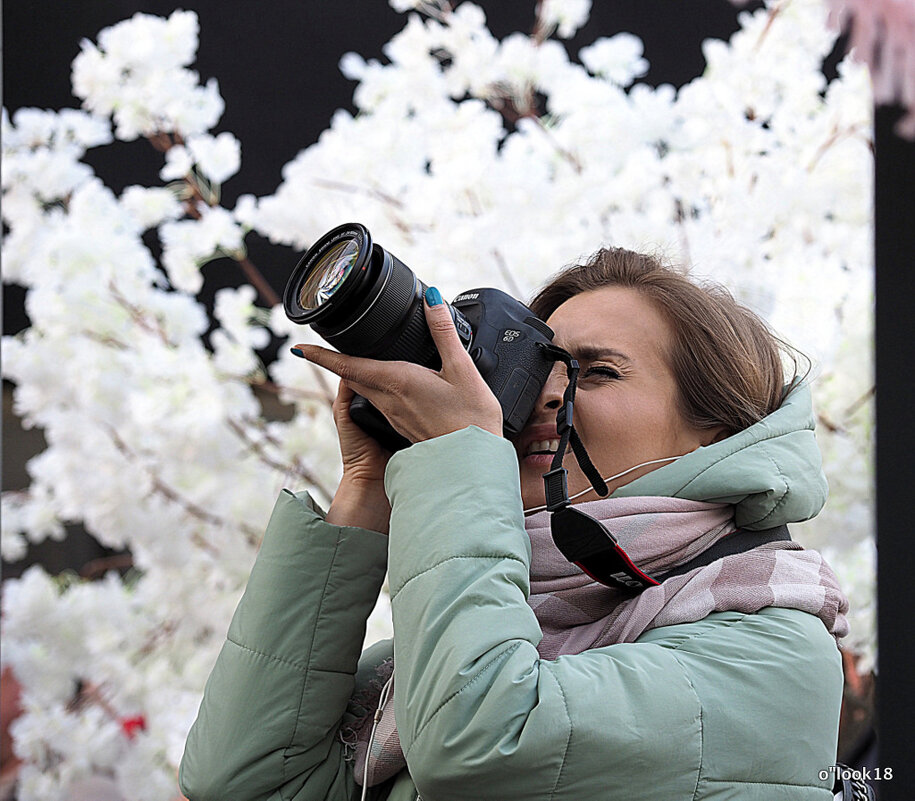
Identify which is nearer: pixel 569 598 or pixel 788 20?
pixel 569 598

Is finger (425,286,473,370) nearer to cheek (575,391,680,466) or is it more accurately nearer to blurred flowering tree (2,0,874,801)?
cheek (575,391,680,466)

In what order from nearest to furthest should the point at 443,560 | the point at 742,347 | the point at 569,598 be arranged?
the point at 443,560 < the point at 569,598 < the point at 742,347

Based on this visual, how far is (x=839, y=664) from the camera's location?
26.6 inches

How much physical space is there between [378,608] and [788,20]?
1099mm

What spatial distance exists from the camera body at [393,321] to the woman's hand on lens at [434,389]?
0.6 inches

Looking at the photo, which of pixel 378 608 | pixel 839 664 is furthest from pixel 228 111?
pixel 839 664

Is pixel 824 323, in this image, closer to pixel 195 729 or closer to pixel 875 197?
pixel 875 197

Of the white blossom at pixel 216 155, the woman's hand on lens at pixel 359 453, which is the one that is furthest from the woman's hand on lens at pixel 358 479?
the white blossom at pixel 216 155

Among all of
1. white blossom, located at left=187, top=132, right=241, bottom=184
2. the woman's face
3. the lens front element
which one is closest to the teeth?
the woman's face

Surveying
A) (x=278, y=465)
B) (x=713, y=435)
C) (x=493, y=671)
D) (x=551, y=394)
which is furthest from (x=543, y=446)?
(x=278, y=465)

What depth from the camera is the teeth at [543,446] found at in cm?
79

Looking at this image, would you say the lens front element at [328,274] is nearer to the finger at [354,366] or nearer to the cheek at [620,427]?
the finger at [354,366]

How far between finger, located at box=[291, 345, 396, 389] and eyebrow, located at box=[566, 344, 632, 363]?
201 mm

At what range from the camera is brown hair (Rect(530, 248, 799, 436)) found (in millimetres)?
802
